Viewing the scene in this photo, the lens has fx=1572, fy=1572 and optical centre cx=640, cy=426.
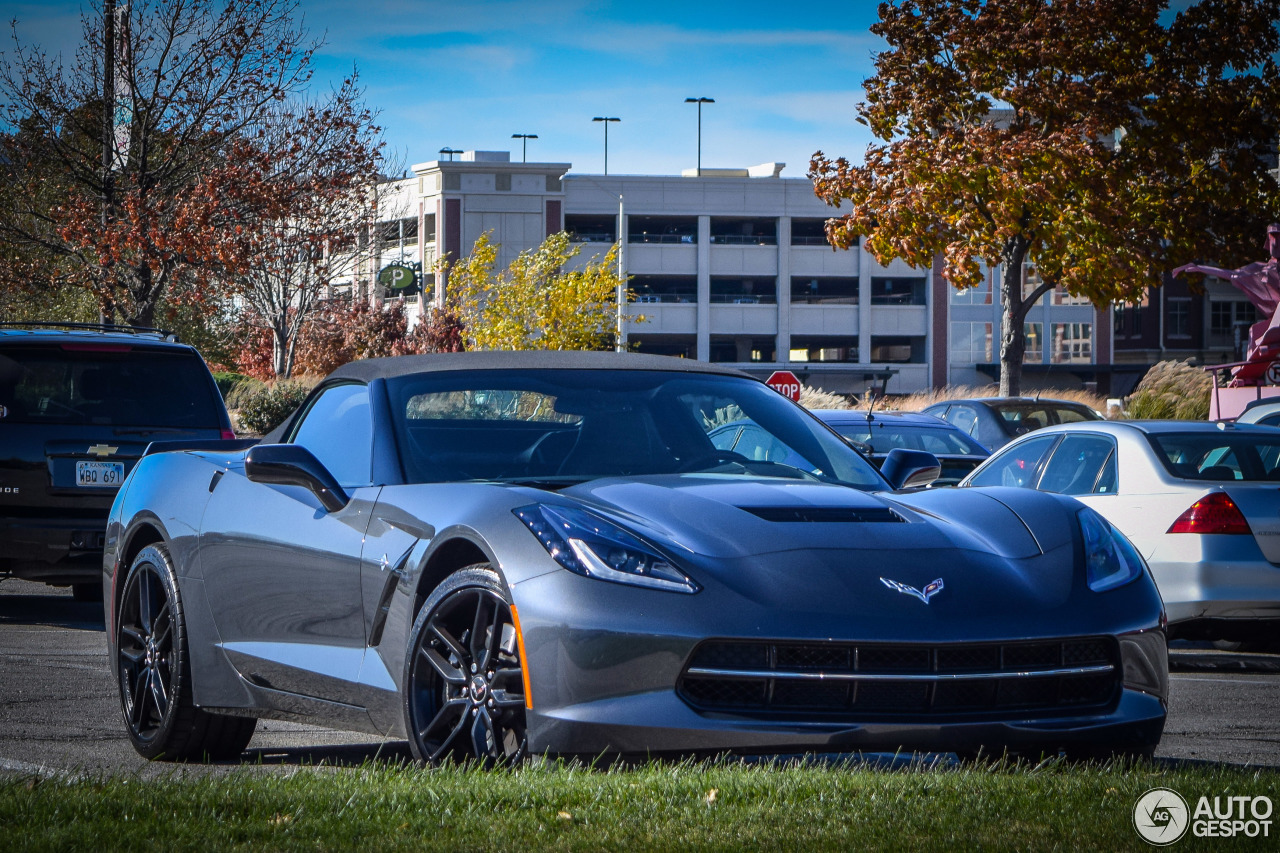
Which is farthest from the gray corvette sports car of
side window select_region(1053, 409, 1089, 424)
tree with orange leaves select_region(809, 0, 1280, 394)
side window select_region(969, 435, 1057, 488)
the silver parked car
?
tree with orange leaves select_region(809, 0, 1280, 394)

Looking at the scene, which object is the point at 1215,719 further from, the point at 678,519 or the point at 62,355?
the point at 62,355

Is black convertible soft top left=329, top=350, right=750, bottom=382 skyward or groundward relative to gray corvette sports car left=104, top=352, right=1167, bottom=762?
skyward

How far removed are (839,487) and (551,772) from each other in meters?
1.46

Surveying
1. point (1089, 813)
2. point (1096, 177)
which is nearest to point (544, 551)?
point (1089, 813)

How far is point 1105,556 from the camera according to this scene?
4609 mm

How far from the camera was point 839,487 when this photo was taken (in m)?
5.06

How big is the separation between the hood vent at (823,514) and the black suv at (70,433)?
7268 millimetres

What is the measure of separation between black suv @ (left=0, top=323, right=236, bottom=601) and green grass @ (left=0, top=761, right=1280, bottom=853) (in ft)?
21.2

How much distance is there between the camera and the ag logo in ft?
12.1

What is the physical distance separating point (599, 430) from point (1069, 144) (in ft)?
69.5

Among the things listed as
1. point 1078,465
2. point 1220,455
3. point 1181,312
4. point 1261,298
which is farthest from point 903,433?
point 1181,312

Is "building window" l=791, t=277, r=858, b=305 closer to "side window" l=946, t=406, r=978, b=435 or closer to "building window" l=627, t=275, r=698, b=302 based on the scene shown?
"building window" l=627, t=275, r=698, b=302

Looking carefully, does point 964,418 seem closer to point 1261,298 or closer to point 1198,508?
point 1261,298

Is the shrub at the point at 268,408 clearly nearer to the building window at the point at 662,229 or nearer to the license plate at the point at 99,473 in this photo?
the license plate at the point at 99,473
